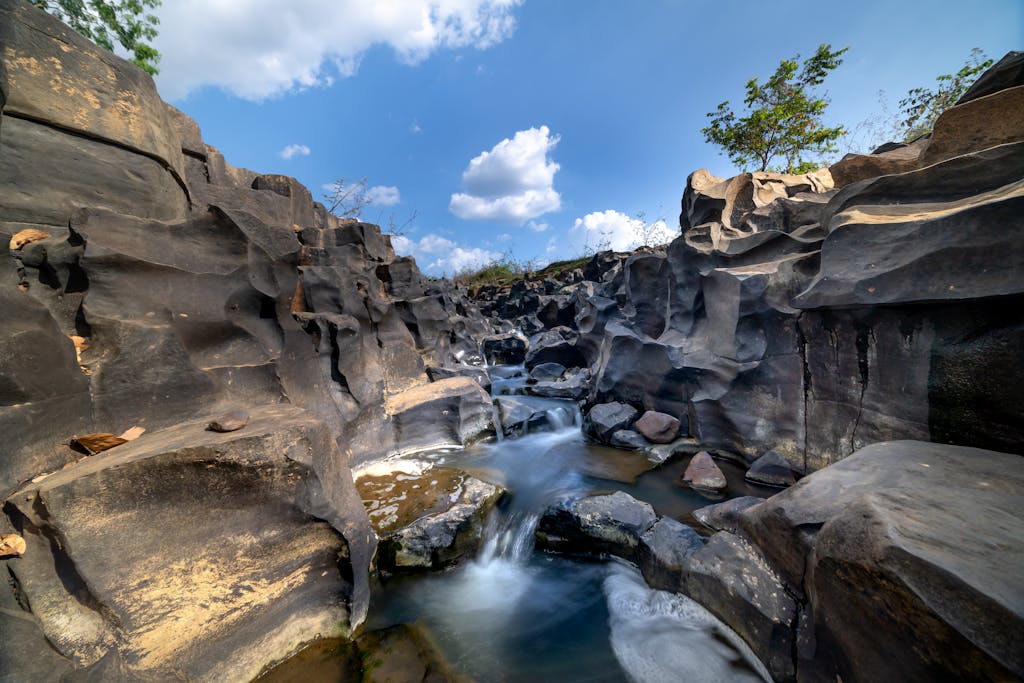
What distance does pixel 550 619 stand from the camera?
296cm

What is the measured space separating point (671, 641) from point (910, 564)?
5.59 ft

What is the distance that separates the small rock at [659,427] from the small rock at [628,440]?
4.7 inches

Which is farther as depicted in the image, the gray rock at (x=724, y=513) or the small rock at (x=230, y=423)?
the gray rock at (x=724, y=513)

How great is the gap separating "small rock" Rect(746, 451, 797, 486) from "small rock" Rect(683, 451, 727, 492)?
14.7 inches

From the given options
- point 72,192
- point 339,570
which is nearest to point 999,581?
point 339,570

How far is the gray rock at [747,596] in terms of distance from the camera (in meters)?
2.15

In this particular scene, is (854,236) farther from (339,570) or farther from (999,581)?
(339,570)

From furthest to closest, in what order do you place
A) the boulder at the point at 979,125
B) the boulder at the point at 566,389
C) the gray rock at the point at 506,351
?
the gray rock at the point at 506,351 → the boulder at the point at 566,389 → the boulder at the point at 979,125

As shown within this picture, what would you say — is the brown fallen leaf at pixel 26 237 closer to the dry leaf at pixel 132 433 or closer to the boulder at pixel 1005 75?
the dry leaf at pixel 132 433

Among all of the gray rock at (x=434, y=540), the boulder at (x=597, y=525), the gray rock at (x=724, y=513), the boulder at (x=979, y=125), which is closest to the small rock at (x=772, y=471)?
the gray rock at (x=724, y=513)

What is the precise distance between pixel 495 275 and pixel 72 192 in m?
28.0

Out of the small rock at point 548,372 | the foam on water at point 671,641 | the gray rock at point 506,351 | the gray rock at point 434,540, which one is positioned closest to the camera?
the foam on water at point 671,641

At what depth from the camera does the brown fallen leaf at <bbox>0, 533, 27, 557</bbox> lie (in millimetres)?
1906

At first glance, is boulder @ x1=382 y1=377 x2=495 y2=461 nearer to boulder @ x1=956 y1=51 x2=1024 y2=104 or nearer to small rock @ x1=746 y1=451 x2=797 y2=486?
small rock @ x1=746 y1=451 x2=797 y2=486
